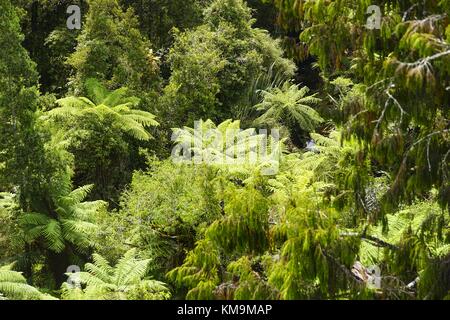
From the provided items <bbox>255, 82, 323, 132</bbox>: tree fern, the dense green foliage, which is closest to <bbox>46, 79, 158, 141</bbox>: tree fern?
the dense green foliage

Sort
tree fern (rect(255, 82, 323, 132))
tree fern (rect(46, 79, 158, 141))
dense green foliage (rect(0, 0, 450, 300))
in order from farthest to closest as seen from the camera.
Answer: tree fern (rect(255, 82, 323, 132)), tree fern (rect(46, 79, 158, 141)), dense green foliage (rect(0, 0, 450, 300))

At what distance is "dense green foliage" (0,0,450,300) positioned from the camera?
3854 millimetres

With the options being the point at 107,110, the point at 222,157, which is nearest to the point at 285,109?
the point at 222,157

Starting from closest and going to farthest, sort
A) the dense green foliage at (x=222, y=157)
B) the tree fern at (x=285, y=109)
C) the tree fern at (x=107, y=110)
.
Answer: the dense green foliage at (x=222, y=157) < the tree fern at (x=107, y=110) < the tree fern at (x=285, y=109)

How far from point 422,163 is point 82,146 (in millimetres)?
6882

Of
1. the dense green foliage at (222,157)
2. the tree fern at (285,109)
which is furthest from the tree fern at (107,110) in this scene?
the tree fern at (285,109)

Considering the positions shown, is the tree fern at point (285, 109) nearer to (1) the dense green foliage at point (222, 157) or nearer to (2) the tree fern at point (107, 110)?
(1) the dense green foliage at point (222, 157)

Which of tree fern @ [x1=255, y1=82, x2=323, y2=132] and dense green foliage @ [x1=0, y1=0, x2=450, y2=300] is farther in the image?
tree fern @ [x1=255, y1=82, x2=323, y2=132]

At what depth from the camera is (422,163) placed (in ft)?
12.7

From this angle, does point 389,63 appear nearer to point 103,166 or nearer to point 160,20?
point 103,166

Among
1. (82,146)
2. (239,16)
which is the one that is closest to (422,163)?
(82,146)

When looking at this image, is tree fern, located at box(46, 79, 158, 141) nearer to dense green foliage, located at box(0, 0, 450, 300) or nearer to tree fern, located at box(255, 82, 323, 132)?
dense green foliage, located at box(0, 0, 450, 300)

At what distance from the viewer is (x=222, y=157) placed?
9094mm

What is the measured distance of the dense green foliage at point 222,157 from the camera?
3.85 metres
